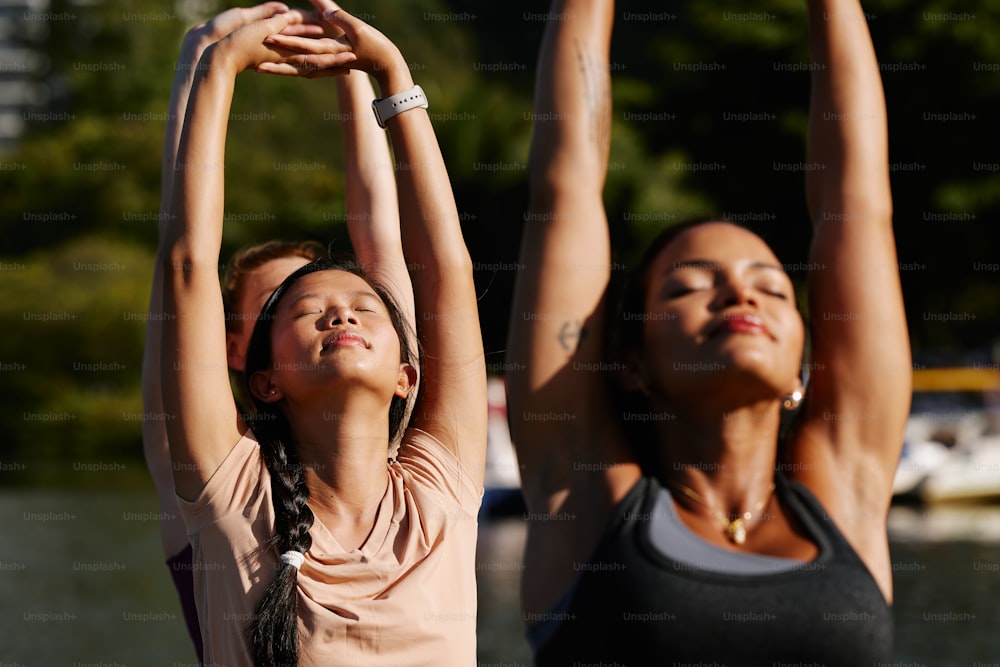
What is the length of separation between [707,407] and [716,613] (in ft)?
1.54

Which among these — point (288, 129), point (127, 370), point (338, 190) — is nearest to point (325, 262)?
point (127, 370)

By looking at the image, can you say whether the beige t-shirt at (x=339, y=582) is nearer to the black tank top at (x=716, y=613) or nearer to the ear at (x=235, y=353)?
the black tank top at (x=716, y=613)

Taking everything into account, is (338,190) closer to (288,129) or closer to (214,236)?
(288,129)

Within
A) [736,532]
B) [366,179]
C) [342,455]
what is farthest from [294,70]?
[736,532]

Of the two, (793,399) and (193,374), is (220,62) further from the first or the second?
(793,399)

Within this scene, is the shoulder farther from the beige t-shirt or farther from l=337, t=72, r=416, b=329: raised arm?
l=337, t=72, r=416, b=329: raised arm

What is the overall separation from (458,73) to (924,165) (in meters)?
17.8

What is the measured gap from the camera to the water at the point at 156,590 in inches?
366

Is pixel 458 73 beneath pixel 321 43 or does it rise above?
beneath

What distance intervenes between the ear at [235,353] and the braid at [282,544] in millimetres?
630

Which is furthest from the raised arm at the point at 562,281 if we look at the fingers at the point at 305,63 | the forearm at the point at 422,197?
the fingers at the point at 305,63

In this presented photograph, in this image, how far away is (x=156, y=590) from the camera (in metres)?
11.9

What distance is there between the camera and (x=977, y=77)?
885 inches

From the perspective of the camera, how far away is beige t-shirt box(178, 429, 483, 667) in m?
2.52
